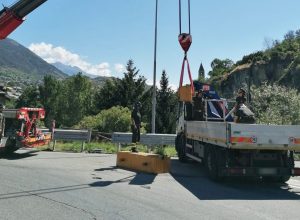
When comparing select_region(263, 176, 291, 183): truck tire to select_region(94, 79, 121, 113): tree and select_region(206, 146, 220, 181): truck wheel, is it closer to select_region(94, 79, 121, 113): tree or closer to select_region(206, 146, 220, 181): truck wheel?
select_region(206, 146, 220, 181): truck wheel

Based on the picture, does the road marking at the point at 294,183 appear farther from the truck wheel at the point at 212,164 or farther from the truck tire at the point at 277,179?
the truck wheel at the point at 212,164

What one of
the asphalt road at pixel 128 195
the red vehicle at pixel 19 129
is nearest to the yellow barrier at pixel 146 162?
the asphalt road at pixel 128 195

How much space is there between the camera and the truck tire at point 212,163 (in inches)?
457

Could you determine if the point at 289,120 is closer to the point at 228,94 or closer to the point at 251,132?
the point at 251,132

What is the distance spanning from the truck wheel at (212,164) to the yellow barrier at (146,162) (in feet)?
4.39

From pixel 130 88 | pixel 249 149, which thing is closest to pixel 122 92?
pixel 130 88

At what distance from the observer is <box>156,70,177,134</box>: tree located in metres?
47.9

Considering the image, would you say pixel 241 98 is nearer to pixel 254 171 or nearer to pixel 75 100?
pixel 254 171

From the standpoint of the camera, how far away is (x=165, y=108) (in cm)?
5041

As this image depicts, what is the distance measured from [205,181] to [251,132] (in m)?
2.06

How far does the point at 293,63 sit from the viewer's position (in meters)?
72.9

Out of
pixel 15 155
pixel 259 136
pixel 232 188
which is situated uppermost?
pixel 259 136

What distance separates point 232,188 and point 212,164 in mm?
1100

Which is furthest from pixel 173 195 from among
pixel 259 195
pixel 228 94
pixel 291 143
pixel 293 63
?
pixel 228 94
